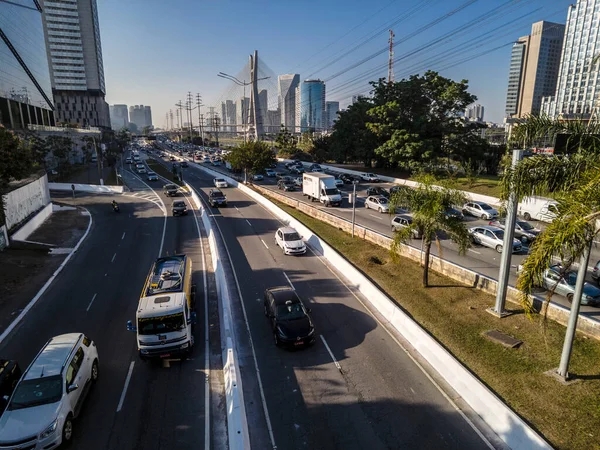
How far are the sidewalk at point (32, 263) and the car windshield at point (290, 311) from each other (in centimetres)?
1252

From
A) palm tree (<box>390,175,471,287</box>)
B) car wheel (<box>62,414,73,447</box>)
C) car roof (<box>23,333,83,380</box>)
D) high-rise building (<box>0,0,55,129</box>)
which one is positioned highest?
high-rise building (<box>0,0,55,129</box>)

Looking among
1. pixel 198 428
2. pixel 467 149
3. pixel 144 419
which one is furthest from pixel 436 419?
pixel 467 149

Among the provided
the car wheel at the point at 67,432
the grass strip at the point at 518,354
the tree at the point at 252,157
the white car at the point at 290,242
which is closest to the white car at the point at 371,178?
the tree at the point at 252,157

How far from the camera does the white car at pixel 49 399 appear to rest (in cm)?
939

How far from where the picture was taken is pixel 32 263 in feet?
81.9

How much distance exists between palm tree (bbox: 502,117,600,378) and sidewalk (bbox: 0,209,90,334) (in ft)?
69.0

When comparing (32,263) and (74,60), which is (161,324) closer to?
(32,263)

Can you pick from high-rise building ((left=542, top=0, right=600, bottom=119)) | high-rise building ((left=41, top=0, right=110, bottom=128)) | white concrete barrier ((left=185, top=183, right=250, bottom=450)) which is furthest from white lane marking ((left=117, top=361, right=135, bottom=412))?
high-rise building ((left=542, top=0, right=600, bottom=119))

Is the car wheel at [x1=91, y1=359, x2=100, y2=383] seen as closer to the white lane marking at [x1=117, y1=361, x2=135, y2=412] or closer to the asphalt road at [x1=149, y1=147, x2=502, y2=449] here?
the white lane marking at [x1=117, y1=361, x2=135, y2=412]

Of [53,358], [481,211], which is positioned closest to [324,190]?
[481,211]

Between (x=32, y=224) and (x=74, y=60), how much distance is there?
158938 mm

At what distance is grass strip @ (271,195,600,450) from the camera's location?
10.4 meters

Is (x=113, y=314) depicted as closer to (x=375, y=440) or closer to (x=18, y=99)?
(x=375, y=440)

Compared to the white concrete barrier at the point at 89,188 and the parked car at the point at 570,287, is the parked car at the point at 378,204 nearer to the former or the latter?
the parked car at the point at 570,287
